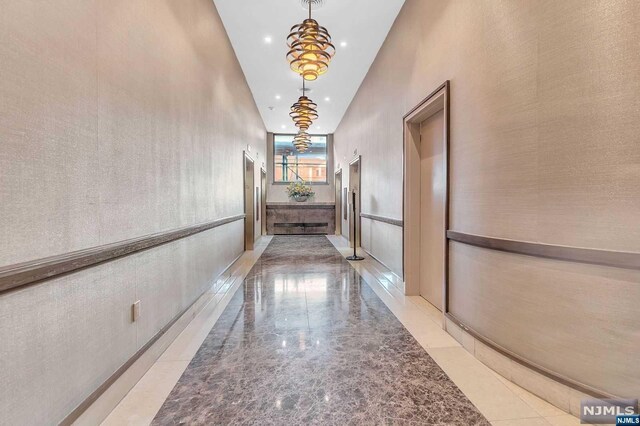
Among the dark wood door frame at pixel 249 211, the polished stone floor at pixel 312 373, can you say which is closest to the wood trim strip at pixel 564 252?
the polished stone floor at pixel 312 373

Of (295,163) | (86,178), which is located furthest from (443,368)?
(295,163)

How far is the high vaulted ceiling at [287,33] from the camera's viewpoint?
4.50 meters

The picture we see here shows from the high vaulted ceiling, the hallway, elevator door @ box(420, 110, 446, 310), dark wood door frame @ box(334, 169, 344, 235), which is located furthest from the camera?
dark wood door frame @ box(334, 169, 344, 235)

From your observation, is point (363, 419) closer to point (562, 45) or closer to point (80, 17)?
point (562, 45)

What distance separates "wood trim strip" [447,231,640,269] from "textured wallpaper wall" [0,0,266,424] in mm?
2684

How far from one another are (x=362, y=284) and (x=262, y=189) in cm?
746

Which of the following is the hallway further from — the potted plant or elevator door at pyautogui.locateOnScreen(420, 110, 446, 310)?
the potted plant

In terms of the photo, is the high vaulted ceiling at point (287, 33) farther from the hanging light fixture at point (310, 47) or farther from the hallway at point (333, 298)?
the hallway at point (333, 298)

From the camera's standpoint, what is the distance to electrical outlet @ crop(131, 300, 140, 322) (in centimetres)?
221

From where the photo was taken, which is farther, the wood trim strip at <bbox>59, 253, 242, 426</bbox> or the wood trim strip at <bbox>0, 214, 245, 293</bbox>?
the wood trim strip at <bbox>59, 253, 242, 426</bbox>

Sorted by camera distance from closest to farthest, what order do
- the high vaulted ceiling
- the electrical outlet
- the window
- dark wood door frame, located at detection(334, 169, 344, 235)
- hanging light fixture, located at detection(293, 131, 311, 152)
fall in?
the electrical outlet
the high vaulted ceiling
hanging light fixture, located at detection(293, 131, 311, 152)
dark wood door frame, located at detection(334, 169, 344, 235)
the window
